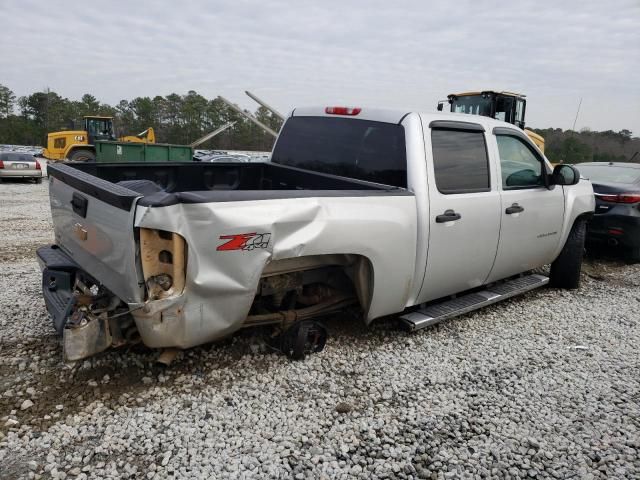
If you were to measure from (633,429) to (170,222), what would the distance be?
10.1 ft

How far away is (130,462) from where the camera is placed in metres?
2.47

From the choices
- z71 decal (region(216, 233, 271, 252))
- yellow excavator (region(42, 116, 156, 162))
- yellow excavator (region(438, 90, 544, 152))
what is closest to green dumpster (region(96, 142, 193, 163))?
yellow excavator (region(42, 116, 156, 162))

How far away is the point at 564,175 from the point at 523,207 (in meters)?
0.68

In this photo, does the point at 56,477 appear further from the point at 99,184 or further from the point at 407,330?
the point at 407,330

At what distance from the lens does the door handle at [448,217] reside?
152 inches

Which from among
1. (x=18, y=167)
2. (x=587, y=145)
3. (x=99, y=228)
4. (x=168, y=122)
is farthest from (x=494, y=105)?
(x=168, y=122)

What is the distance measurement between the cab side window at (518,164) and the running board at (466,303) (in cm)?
106

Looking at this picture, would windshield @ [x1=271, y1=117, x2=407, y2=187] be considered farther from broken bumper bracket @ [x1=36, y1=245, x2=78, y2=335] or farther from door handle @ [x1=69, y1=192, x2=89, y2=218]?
broken bumper bracket @ [x1=36, y1=245, x2=78, y2=335]

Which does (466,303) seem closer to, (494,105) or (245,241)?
(245,241)

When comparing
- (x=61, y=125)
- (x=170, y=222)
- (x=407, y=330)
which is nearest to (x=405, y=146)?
(x=407, y=330)

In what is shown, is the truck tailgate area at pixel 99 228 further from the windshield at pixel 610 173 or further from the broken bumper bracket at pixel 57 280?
the windshield at pixel 610 173

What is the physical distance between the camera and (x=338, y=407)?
3.05 meters

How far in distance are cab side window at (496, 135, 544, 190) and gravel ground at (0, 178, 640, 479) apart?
4.72ft

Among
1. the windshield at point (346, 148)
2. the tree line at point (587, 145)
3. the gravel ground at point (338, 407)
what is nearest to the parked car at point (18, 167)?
the gravel ground at point (338, 407)
